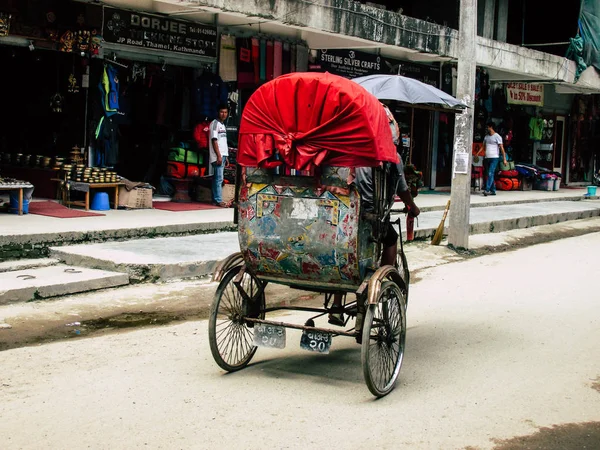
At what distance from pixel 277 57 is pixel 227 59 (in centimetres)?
128

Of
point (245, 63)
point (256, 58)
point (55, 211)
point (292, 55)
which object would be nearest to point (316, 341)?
point (55, 211)

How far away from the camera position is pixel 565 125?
2914cm

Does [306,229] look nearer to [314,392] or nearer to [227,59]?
[314,392]

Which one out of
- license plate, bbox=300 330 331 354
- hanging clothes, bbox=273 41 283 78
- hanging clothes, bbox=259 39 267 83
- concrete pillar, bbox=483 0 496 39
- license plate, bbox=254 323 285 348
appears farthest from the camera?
concrete pillar, bbox=483 0 496 39

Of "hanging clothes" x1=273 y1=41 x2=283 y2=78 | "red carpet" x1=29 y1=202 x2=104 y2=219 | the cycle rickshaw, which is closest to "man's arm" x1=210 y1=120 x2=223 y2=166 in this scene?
"hanging clothes" x1=273 y1=41 x2=283 y2=78

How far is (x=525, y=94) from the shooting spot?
1002 inches

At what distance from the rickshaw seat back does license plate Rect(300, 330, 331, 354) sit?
324 millimetres

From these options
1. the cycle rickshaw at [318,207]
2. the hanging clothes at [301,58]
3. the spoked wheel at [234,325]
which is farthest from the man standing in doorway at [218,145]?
the cycle rickshaw at [318,207]

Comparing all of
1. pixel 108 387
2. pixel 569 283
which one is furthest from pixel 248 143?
Result: pixel 569 283

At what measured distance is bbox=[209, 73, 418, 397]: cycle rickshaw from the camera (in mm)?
5250

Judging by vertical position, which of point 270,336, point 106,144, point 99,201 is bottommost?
point 270,336

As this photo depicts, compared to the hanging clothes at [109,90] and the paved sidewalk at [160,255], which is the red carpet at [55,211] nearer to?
the paved sidewalk at [160,255]

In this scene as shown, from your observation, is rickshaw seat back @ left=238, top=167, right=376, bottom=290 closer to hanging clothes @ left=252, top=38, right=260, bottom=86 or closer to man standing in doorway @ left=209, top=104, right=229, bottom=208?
man standing in doorway @ left=209, top=104, right=229, bottom=208

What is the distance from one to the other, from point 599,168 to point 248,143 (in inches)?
1126
